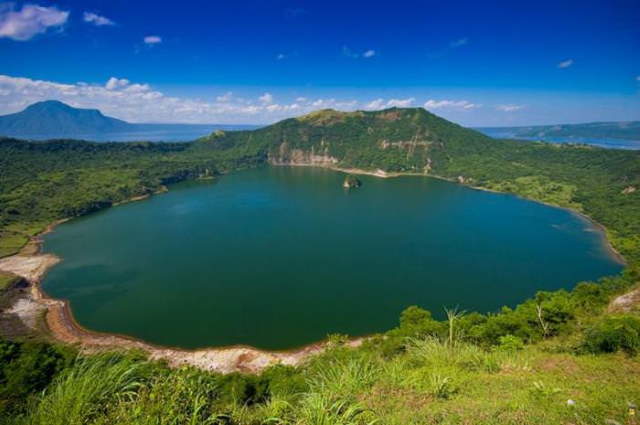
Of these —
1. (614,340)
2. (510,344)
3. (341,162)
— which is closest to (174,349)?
(510,344)

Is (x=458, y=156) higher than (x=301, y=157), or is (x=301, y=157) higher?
(x=301, y=157)

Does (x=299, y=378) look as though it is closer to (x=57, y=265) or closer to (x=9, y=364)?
(x=9, y=364)

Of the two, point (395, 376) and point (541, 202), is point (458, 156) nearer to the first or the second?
point (541, 202)

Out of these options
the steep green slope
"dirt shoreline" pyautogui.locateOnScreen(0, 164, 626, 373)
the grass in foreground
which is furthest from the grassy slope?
"dirt shoreline" pyautogui.locateOnScreen(0, 164, 626, 373)

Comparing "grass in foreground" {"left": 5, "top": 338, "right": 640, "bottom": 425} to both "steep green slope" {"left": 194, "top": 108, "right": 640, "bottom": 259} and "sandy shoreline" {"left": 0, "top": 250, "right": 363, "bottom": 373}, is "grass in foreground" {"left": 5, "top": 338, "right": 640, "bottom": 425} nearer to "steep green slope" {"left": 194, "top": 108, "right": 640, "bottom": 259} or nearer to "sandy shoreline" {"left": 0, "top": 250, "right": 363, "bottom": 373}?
"sandy shoreline" {"left": 0, "top": 250, "right": 363, "bottom": 373}

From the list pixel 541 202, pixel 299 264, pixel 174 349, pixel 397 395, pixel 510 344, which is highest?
pixel 397 395

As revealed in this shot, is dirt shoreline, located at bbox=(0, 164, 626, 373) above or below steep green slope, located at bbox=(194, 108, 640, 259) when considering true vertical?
below

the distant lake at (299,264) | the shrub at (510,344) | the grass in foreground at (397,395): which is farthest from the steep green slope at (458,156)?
the grass in foreground at (397,395)
